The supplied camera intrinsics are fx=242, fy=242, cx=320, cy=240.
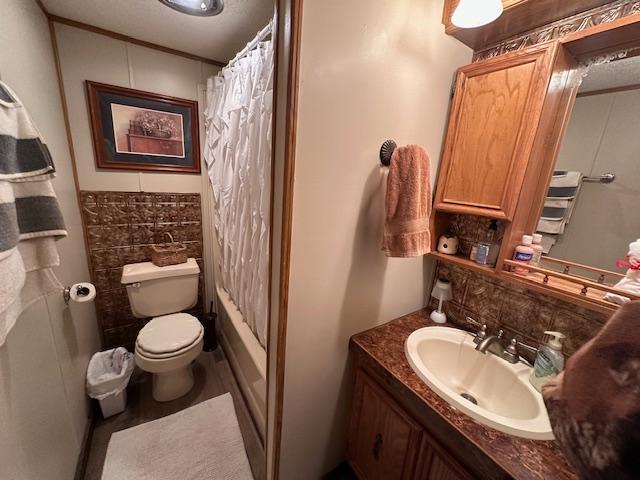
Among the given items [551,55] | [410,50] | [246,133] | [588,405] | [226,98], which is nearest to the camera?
[588,405]

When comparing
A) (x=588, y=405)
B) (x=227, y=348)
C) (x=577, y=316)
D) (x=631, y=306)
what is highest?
(x=631, y=306)

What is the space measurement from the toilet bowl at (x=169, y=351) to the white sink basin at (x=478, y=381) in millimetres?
1375

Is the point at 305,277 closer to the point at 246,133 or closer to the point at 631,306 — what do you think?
the point at 631,306

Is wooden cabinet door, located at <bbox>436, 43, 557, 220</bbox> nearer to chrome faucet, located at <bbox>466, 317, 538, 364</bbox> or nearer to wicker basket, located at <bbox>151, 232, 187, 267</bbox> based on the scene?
chrome faucet, located at <bbox>466, 317, 538, 364</bbox>

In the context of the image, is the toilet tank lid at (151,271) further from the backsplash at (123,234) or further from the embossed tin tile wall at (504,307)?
the embossed tin tile wall at (504,307)

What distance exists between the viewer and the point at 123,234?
68.5 inches

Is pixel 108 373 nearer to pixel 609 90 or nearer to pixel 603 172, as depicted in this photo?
pixel 603 172

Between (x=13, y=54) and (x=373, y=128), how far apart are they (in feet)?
4.58

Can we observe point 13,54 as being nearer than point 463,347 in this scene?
Yes

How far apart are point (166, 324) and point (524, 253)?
2.10 m

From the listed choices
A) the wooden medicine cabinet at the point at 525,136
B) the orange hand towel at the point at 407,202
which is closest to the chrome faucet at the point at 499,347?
the wooden medicine cabinet at the point at 525,136

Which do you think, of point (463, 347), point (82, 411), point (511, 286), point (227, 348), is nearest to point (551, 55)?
point (511, 286)

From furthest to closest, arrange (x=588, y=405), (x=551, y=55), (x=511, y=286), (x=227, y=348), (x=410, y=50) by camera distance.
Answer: (x=227, y=348), (x=511, y=286), (x=410, y=50), (x=551, y=55), (x=588, y=405)

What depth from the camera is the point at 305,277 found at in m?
0.88
